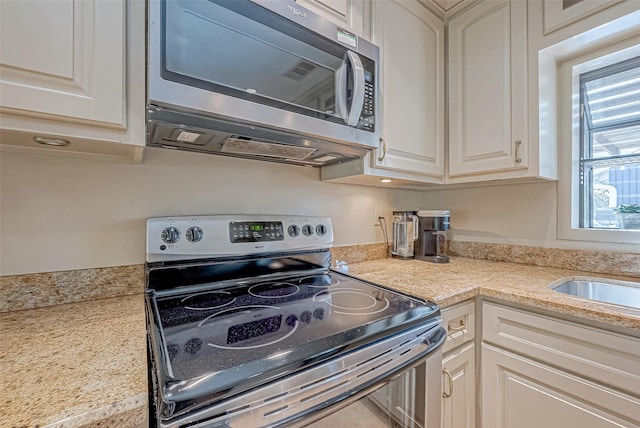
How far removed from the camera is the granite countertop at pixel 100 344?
1.31 ft

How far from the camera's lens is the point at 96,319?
2.41 feet

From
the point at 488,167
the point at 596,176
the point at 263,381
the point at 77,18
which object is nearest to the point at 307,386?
the point at 263,381

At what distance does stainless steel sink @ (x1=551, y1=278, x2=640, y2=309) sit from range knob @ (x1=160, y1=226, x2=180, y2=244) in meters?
1.44

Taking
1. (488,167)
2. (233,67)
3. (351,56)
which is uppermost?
(351,56)

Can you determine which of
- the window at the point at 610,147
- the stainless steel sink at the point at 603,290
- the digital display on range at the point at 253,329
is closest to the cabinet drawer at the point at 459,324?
the stainless steel sink at the point at 603,290

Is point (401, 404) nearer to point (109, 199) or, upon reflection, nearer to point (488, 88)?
point (109, 199)

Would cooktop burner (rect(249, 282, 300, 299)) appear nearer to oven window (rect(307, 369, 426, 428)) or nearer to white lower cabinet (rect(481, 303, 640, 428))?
oven window (rect(307, 369, 426, 428))

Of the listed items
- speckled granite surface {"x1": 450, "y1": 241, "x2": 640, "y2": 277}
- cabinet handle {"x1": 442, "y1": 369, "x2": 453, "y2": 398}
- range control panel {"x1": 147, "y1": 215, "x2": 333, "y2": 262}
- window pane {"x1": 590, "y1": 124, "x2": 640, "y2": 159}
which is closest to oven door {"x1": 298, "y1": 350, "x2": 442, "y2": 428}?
cabinet handle {"x1": 442, "y1": 369, "x2": 453, "y2": 398}

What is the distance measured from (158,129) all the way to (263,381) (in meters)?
0.74

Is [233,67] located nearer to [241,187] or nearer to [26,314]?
[241,187]

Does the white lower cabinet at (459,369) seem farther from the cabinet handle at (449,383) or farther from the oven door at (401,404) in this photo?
the oven door at (401,404)

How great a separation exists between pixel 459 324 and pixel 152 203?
123cm

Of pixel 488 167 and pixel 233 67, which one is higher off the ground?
pixel 233 67

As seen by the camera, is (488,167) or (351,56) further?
(488,167)
